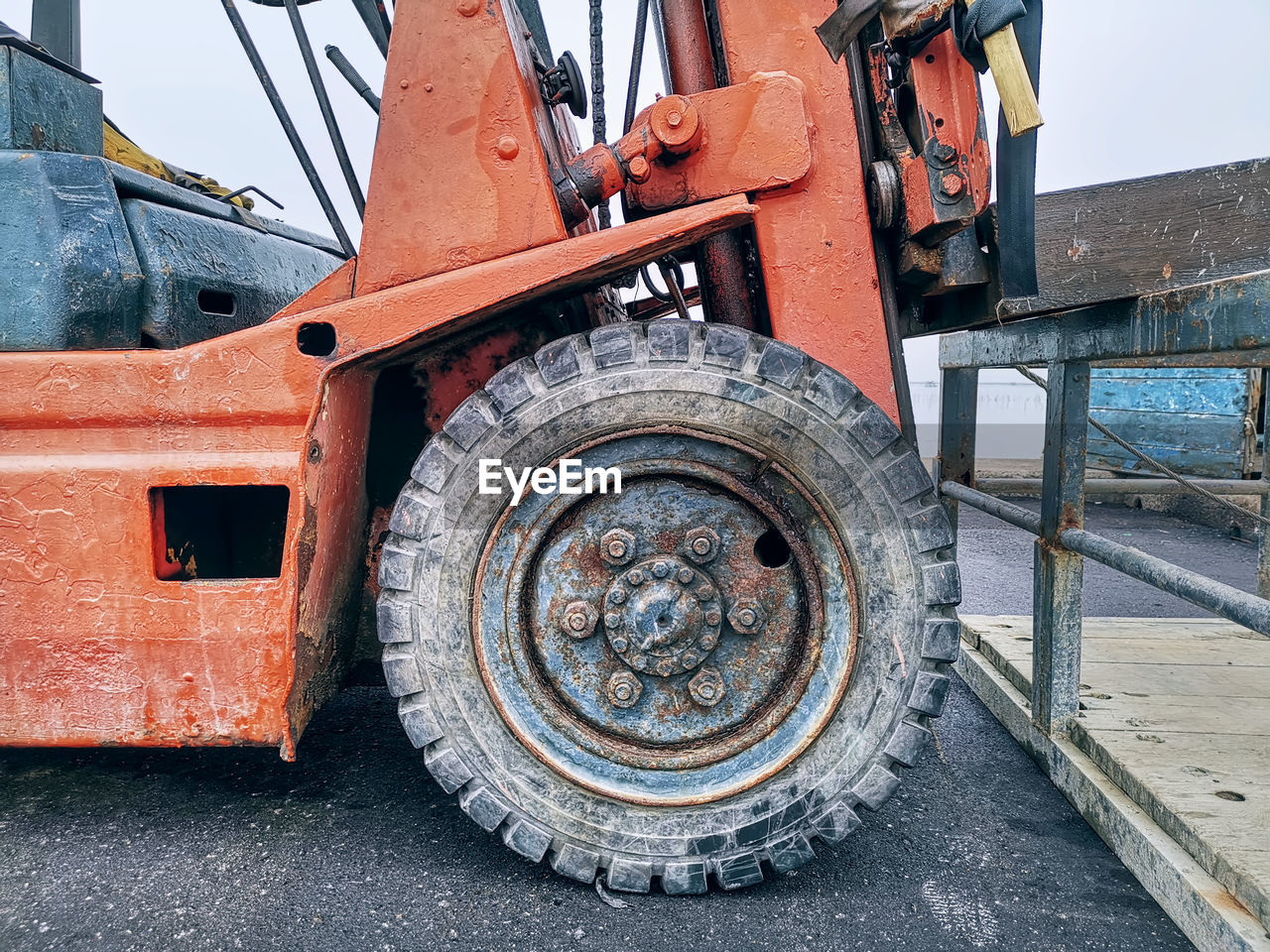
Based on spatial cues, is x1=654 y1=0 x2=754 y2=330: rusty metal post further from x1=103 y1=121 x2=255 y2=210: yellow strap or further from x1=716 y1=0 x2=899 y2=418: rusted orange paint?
x1=103 y1=121 x2=255 y2=210: yellow strap

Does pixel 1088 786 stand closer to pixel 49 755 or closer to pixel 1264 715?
pixel 1264 715

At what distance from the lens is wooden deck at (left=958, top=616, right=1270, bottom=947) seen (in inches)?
65.5

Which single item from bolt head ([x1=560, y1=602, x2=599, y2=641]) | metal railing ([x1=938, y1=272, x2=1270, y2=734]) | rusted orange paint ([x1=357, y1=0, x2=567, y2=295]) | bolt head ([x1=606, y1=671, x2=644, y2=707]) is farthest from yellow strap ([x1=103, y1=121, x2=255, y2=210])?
metal railing ([x1=938, y1=272, x2=1270, y2=734])

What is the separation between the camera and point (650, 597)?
5.51ft

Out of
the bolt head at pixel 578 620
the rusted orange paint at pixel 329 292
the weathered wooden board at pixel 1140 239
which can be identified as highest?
the weathered wooden board at pixel 1140 239

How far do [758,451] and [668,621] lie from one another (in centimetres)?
42

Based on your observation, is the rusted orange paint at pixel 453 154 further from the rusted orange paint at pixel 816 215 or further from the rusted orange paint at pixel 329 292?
the rusted orange paint at pixel 816 215

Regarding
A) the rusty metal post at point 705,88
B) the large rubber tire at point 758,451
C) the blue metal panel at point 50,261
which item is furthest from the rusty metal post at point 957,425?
the blue metal panel at point 50,261

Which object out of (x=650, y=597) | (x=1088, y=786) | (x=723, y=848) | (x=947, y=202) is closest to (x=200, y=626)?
(x=650, y=597)

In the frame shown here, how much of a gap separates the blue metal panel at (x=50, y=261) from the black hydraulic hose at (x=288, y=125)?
1.84 ft

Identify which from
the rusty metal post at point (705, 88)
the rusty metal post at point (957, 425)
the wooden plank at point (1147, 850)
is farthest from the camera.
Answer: the rusty metal post at point (957, 425)

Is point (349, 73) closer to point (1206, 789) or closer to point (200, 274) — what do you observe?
point (200, 274)

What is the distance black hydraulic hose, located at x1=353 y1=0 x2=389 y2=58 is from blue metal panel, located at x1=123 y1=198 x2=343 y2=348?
2.34ft

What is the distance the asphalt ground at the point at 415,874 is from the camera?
1.57 meters
